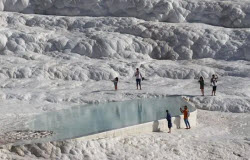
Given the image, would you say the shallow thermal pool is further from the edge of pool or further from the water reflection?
the edge of pool

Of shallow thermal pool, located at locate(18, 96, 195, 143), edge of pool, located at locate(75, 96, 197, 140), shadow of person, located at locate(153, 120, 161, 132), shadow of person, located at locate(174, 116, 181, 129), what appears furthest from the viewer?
→ shadow of person, located at locate(174, 116, 181, 129)

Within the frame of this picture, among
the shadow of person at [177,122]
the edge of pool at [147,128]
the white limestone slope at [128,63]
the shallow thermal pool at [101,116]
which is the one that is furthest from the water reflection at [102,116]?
the white limestone slope at [128,63]

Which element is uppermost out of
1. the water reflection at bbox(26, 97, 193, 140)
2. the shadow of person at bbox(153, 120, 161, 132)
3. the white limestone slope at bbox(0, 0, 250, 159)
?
the white limestone slope at bbox(0, 0, 250, 159)

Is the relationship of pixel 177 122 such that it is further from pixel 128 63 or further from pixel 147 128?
pixel 128 63

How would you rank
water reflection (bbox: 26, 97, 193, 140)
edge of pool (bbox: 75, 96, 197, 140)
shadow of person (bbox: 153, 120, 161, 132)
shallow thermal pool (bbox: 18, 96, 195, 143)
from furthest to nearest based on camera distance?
shadow of person (bbox: 153, 120, 161, 132) < water reflection (bbox: 26, 97, 193, 140) < shallow thermal pool (bbox: 18, 96, 195, 143) < edge of pool (bbox: 75, 96, 197, 140)

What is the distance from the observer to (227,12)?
38.5 m

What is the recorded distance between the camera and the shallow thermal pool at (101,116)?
1886 cm

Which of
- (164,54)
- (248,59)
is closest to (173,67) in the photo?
(164,54)

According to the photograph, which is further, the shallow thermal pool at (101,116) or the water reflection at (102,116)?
the water reflection at (102,116)

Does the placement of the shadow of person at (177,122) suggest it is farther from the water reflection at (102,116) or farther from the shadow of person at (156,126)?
the shadow of person at (156,126)

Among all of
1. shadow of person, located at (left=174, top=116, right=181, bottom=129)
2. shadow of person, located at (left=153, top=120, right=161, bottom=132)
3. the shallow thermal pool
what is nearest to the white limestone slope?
shadow of person, located at (left=153, top=120, right=161, bottom=132)

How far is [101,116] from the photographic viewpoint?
2180 cm

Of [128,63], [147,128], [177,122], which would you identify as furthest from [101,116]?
[128,63]

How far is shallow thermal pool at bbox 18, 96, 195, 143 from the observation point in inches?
742
